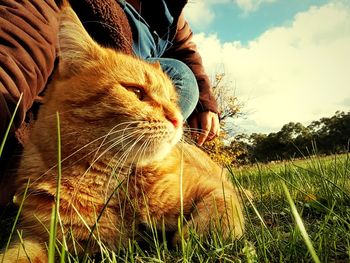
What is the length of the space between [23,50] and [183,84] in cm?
125

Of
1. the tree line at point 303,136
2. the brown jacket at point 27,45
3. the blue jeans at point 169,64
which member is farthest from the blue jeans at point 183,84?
the tree line at point 303,136

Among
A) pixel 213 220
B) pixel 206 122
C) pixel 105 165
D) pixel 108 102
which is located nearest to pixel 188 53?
pixel 206 122

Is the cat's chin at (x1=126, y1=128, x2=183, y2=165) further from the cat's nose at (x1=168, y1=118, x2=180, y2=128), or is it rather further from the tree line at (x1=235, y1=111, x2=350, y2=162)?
the tree line at (x1=235, y1=111, x2=350, y2=162)

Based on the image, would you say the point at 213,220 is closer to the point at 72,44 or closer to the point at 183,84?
the point at 72,44

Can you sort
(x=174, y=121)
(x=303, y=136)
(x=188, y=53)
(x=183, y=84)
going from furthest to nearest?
1. (x=303, y=136)
2. (x=188, y=53)
3. (x=183, y=84)
4. (x=174, y=121)

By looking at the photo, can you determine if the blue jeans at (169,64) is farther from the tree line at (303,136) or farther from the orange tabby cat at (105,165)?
the tree line at (303,136)

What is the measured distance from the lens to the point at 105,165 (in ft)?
4.85

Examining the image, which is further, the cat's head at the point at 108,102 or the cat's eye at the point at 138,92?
Answer: the cat's eye at the point at 138,92

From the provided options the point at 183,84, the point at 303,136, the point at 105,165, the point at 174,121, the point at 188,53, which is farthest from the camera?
the point at 303,136

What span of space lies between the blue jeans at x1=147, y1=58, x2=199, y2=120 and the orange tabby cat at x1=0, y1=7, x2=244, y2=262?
2.49 ft

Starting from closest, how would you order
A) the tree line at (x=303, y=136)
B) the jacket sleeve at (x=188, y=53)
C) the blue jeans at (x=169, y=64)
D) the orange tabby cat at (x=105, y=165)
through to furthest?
the orange tabby cat at (x=105, y=165), the blue jeans at (x=169, y=64), the jacket sleeve at (x=188, y=53), the tree line at (x=303, y=136)

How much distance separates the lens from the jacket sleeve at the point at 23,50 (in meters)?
1.42

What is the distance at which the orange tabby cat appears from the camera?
129 centimetres

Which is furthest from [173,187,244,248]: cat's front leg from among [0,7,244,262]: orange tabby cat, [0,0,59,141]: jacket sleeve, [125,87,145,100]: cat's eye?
[0,0,59,141]: jacket sleeve
